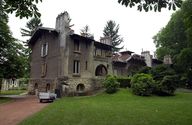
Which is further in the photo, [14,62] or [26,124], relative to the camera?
[14,62]

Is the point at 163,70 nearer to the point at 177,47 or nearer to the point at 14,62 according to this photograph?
the point at 177,47

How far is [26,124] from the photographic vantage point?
12180 millimetres

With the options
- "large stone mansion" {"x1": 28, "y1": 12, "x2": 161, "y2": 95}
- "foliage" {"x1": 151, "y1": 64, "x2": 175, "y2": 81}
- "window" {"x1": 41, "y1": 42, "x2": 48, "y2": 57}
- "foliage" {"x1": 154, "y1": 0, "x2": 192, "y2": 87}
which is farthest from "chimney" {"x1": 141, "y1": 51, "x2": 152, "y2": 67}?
"window" {"x1": 41, "y1": 42, "x2": 48, "y2": 57}

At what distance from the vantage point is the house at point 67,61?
34.2 m

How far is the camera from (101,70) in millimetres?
41781

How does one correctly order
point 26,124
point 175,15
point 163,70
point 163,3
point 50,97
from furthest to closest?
point 175,15 < point 163,70 < point 50,97 < point 26,124 < point 163,3

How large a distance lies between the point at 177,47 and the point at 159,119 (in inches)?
1465

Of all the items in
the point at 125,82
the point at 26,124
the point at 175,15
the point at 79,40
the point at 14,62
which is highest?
the point at 175,15

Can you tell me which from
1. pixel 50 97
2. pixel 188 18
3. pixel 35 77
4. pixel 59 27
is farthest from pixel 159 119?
pixel 35 77

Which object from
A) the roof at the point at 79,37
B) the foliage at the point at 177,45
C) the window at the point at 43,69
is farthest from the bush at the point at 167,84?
the window at the point at 43,69

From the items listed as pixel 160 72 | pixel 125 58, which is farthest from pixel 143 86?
pixel 125 58

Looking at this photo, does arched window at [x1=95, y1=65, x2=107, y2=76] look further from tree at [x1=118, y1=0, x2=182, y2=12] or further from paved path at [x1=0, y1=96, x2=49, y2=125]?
tree at [x1=118, y1=0, x2=182, y2=12]

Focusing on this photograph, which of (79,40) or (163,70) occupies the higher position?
(79,40)

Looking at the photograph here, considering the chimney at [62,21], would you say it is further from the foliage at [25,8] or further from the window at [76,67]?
the foliage at [25,8]
